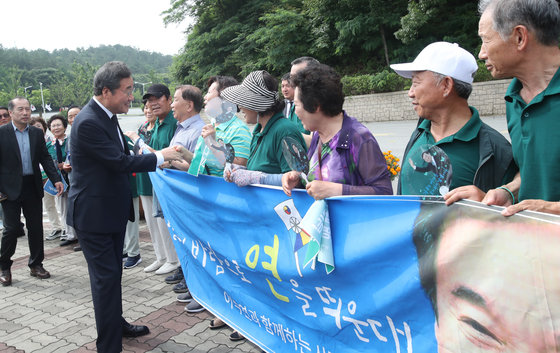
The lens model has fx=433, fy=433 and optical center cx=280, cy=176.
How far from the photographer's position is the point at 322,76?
247 cm

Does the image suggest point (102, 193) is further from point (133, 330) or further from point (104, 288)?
point (133, 330)

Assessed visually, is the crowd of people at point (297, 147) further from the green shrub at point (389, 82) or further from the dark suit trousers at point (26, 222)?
the green shrub at point (389, 82)

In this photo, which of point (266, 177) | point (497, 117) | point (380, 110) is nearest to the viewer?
point (266, 177)

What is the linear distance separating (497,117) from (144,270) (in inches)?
581

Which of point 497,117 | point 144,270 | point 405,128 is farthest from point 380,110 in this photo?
point 144,270

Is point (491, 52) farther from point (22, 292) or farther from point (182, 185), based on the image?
point (22, 292)

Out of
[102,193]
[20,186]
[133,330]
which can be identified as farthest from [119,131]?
[20,186]

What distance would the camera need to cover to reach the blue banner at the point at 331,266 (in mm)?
1812

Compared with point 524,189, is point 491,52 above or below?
above

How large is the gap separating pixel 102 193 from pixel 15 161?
2.95 meters

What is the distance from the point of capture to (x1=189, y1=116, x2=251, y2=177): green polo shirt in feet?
11.2

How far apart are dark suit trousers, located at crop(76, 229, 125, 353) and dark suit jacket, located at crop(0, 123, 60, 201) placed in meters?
2.72

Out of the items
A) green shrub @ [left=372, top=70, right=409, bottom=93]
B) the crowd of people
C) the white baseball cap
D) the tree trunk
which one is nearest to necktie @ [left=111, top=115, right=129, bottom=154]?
the crowd of people

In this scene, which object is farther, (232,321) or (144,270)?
(144,270)
